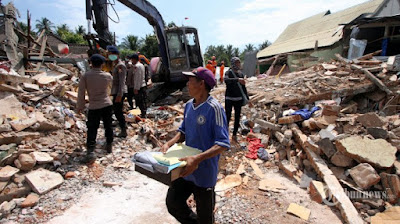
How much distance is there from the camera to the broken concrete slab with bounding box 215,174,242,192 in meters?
3.71

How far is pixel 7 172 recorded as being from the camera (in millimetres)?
3354

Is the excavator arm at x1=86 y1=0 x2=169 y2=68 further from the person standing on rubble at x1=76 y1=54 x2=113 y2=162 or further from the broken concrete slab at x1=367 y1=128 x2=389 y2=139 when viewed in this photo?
the broken concrete slab at x1=367 y1=128 x2=389 y2=139

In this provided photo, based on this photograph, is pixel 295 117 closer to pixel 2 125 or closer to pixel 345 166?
pixel 345 166

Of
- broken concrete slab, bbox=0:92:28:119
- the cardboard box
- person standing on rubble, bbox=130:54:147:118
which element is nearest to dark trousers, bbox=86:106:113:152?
broken concrete slab, bbox=0:92:28:119

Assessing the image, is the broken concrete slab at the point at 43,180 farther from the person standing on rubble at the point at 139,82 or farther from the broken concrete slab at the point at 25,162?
the person standing on rubble at the point at 139,82

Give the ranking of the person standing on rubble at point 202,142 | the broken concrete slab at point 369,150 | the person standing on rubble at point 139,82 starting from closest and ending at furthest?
the person standing on rubble at point 202,142 → the broken concrete slab at point 369,150 → the person standing on rubble at point 139,82

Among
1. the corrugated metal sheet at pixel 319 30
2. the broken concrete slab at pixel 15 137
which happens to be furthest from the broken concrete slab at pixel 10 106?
the corrugated metal sheet at pixel 319 30

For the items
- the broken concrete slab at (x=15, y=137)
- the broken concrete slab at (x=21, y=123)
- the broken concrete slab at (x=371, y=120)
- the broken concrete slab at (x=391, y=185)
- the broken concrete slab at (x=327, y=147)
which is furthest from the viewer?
the broken concrete slab at (x=371, y=120)

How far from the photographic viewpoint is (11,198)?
319cm

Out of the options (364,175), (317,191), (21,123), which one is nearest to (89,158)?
(21,123)

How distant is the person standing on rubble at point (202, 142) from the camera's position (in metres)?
1.90

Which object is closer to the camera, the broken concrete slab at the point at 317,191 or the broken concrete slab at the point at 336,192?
the broken concrete slab at the point at 336,192

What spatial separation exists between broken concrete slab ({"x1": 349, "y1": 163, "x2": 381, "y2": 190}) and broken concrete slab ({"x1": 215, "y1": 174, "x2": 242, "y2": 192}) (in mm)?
1632

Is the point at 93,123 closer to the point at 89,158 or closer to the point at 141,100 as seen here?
the point at 89,158
